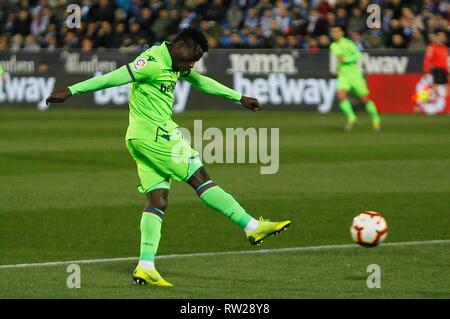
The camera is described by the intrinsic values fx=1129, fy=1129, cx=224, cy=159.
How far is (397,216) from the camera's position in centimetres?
1259

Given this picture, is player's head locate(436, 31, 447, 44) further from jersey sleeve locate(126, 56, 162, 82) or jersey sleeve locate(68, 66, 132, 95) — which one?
jersey sleeve locate(68, 66, 132, 95)

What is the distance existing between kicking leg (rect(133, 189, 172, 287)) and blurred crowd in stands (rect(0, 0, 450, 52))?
20854 millimetres

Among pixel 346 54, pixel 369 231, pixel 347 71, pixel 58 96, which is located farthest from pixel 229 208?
pixel 347 71

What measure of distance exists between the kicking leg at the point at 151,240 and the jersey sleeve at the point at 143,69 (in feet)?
2.97

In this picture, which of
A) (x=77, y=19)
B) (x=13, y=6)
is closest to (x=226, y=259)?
(x=77, y=19)

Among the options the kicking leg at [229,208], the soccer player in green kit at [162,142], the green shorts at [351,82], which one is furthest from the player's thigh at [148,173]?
the green shorts at [351,82]

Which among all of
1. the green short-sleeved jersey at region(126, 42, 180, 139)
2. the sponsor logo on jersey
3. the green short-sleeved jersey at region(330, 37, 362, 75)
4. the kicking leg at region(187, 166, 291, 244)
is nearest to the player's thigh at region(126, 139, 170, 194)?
the green short-sleeved jersey at region(126, 42, 180, 139)

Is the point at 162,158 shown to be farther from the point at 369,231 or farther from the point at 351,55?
the point at 351,55

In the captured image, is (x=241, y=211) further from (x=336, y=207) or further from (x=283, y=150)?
(x=283, y=150)

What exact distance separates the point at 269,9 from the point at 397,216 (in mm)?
19843

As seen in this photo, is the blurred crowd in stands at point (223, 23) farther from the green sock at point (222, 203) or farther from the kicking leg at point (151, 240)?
the kicking leg at point (151, 240)

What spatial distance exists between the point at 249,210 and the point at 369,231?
391 centimetres

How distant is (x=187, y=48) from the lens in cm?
889

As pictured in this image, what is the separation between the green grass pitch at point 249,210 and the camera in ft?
28.6
